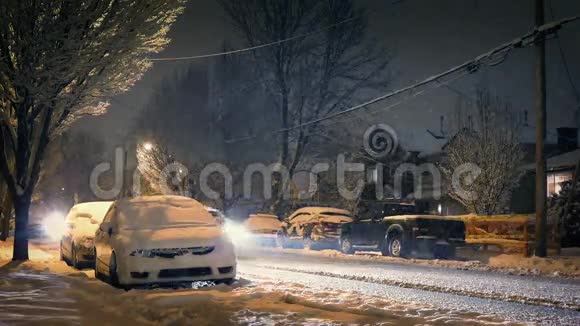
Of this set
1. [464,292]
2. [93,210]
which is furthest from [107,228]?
[464,292]

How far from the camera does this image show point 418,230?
21.9 meters

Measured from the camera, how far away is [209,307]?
905cm

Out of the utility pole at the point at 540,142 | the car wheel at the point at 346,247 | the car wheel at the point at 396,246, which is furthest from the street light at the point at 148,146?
the utility pole at the point at 540,142

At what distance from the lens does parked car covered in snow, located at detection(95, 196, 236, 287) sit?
11672 millimetres

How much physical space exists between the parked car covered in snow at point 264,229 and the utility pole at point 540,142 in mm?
13961

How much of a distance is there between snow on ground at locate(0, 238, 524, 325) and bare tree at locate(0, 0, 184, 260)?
566 centimetres

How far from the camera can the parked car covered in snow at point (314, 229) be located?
92.2ft

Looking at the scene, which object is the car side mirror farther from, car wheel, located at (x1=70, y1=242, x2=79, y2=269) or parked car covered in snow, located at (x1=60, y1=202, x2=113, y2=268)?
car wheel, located at (x1=70, y1=242, x2=79, y2=269)

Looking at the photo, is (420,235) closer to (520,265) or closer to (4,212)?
(520,265)

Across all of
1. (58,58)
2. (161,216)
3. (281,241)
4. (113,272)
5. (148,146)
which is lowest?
(281,241)

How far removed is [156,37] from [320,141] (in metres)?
24.7

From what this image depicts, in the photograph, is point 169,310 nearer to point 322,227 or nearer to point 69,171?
point 322,227

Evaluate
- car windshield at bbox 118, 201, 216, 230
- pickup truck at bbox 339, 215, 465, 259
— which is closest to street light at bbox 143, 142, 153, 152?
pickup truck at bbox 339, 215, 465, 259

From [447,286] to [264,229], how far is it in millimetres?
19297
